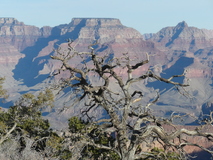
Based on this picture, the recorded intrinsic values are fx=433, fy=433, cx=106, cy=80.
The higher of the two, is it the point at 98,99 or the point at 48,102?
the point at 98,99

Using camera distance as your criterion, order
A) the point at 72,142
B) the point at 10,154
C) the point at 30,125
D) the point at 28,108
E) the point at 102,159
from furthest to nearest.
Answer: the point at 28,108
the point at 30,125
the point at 10,154
the point at 102,159
the point at 72,142

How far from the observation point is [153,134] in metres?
14.3

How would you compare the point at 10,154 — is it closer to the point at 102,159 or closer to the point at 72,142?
the point at 102,159

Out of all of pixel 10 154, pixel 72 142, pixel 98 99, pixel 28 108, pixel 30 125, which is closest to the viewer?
pixel 72 142

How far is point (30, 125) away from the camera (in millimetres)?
28500

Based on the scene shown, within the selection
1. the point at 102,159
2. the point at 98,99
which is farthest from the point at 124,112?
the point at 102,159

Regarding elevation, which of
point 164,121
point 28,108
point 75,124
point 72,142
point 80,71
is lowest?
point 28,108

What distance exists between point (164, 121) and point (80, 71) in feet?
11.0

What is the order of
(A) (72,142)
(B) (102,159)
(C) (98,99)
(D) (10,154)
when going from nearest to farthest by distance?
(A) (72,142)
(C) (98,99)
(B) (102,159)
(D) (10,154)

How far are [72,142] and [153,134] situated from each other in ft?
8.76

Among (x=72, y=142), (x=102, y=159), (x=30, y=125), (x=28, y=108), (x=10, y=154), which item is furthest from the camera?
(x=28, y=108)

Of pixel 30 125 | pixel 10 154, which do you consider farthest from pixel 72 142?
pixel 30 125

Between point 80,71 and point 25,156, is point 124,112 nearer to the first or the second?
point 80,71

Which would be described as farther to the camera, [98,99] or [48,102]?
[48,102]
